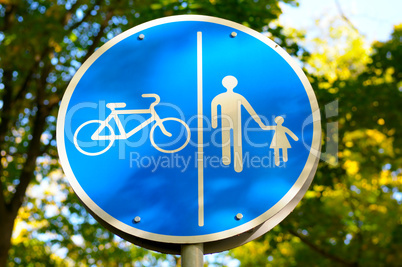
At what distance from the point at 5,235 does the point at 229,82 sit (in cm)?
690

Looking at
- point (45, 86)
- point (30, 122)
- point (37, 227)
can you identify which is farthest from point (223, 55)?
point (37, 227)

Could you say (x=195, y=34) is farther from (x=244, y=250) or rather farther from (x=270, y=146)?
(x=244, y=250)

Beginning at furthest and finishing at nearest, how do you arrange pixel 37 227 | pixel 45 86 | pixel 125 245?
pixel 125 245
pixel 37 227
pixel 45 86

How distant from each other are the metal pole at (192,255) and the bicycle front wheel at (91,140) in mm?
515

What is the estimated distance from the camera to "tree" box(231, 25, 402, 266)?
903 centimetres

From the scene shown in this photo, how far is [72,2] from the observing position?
9914 millimetres

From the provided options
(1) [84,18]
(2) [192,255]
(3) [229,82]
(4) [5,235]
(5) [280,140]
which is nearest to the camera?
(2) [192,255]

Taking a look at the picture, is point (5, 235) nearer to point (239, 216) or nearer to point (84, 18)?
point (84, 18)

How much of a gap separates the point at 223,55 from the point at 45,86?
775cm

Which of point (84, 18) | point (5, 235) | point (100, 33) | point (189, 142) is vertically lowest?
point (5, 235)

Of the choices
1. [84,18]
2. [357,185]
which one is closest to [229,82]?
[84,18]

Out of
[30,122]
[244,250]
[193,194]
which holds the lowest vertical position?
[244,250]

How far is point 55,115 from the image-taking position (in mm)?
9641

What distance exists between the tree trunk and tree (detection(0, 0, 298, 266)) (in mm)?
14
